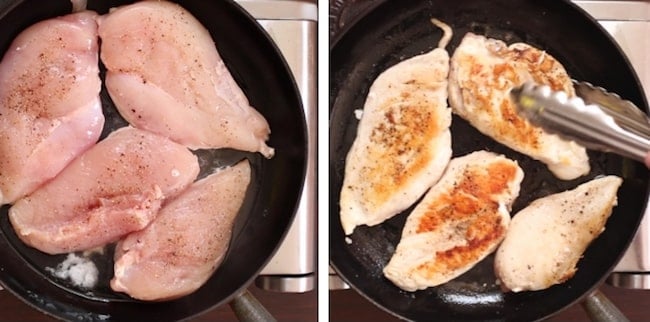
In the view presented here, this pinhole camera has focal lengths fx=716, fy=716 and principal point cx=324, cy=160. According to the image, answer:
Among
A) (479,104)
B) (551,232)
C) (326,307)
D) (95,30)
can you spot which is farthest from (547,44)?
(95,30)

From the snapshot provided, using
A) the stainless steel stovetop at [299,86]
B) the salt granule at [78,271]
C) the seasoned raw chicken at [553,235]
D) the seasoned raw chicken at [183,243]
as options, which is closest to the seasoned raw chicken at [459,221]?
the seasoned raw chicken at [553,235]

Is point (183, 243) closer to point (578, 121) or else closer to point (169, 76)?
point (169, 76)

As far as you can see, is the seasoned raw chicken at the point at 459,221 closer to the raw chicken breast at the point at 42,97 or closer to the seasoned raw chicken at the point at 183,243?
the seasoned raw chicken at the point at 183,243

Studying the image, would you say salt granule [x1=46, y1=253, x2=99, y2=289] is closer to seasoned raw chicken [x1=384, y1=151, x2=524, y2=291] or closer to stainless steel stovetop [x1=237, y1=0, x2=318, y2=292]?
stainless steel stovetop [x1=237, y1=0, x2=318, y2=292]

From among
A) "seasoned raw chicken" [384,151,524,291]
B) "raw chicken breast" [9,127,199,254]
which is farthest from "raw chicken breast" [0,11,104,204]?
"seasoned raw chicken" [384,151,524,291]

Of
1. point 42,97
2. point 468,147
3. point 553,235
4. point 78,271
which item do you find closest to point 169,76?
point 42,97

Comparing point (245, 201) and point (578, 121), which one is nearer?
point (578, 121)
